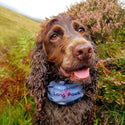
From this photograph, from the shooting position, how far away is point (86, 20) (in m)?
3.67

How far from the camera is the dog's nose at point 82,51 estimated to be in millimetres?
1304

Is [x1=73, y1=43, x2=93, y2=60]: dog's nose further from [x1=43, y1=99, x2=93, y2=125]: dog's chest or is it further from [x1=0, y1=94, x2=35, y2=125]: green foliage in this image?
[x1=0, y1=94, x2=35, y2=125]: green foliage

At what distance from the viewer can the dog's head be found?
141 centimetres

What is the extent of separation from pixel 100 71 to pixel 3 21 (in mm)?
4024

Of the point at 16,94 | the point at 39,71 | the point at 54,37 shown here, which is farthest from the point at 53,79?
the point at 16,94

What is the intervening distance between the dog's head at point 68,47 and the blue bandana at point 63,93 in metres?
0.28

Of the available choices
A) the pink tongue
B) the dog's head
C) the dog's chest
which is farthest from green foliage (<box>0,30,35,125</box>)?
the pink tongue

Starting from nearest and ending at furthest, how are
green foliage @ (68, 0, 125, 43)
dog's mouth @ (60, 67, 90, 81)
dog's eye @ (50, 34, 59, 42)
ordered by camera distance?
dog's mouth @ (60, 67, 90, 81) < dog's eye @ (50, 34, 59, 42) < green foliage @ (68, 0, 125, 43)

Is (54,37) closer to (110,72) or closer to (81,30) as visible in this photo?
(81,30)

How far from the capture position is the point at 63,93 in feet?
6.45

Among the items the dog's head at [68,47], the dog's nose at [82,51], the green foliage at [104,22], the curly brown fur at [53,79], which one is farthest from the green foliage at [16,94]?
the green foliage at [104,22]

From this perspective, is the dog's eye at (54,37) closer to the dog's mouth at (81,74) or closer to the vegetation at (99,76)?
the dog's mouth at (81,74)

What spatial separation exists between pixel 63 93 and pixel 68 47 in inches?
31.0

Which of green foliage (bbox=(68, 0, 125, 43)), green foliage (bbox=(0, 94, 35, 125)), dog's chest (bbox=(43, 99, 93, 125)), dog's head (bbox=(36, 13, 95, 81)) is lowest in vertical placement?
green foliage (bbox=(0, 94, 35, 125))
